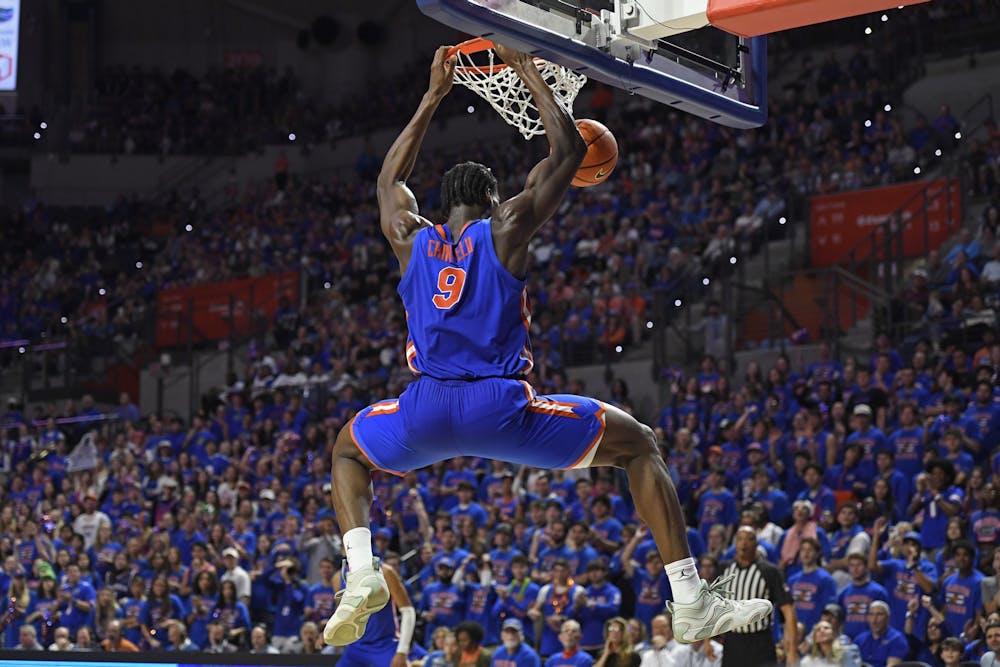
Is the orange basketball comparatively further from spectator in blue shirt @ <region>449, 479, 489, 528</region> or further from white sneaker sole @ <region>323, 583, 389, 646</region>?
spectator in blue shirt @ <region>449, 479, 489, 528</region>

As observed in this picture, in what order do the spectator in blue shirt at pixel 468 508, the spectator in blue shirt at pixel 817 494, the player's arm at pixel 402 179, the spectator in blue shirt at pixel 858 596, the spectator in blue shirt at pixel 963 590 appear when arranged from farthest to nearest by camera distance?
1. the spectator in blue shirt at pixel 468 508
2. the spectator in blue shirt at pixel 817 494
3. the spectator in blue shirt at pixel 858 596
4. the spectator in blue shirt at pixel 963 590
5. the player's arm at pixel 402 179

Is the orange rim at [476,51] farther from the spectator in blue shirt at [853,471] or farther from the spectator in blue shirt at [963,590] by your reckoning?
the spectator in blue shirt at [853,471]

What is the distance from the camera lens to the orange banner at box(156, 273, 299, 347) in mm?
25094

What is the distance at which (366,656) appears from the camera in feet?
33.0

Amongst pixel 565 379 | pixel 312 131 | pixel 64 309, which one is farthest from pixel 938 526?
pixel 312 131

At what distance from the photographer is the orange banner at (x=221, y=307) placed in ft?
82.3

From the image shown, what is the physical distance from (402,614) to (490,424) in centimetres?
591

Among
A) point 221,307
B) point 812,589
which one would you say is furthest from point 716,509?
point 221,307

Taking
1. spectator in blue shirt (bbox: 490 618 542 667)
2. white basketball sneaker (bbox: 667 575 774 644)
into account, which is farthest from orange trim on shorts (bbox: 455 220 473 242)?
spectator in blue shirt (bbox: 490 618 542 667)

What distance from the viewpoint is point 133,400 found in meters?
24.3

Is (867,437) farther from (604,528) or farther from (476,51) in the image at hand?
(476,51)

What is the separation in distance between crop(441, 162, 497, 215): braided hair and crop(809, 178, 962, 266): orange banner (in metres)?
12.9

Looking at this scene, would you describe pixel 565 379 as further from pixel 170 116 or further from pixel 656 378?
pixel 170 116

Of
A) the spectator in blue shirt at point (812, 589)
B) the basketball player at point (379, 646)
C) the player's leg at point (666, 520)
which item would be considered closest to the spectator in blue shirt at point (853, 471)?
the spectator in blue shirt at point (812, 589)
